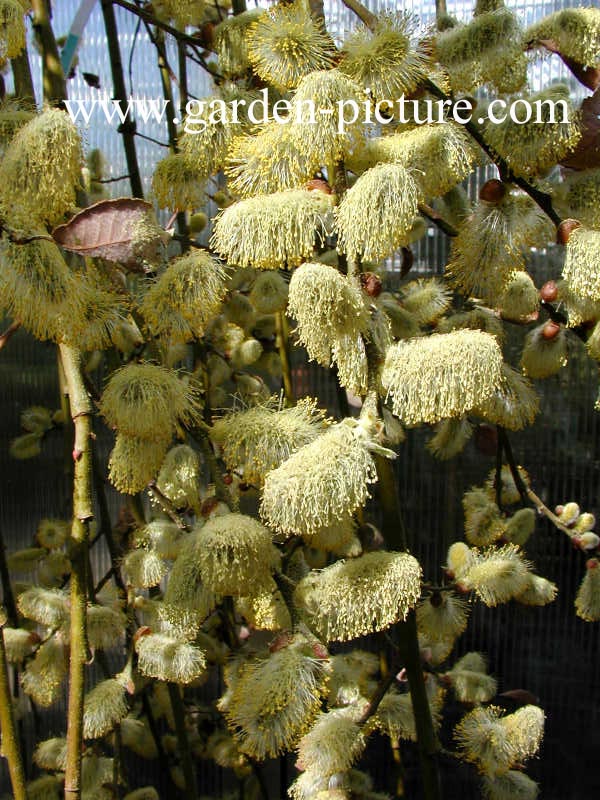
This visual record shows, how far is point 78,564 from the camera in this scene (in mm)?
565

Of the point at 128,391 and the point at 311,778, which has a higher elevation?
the point at 128,391

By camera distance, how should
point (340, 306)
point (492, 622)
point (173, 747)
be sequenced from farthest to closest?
point (492, 622) < point (173, 747) < point (340, 306)

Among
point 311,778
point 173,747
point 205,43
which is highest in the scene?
point 205,43

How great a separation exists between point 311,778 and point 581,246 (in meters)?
0.37

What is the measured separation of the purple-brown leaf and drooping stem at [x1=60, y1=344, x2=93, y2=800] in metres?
0.09

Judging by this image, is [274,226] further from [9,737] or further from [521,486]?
[521,486]

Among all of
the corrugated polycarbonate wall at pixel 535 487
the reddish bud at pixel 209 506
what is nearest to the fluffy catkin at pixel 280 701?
the reddish bud at pixel 209 506

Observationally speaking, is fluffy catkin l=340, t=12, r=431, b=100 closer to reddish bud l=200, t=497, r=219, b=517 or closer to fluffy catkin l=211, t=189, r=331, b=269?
fluffy catkin l=211, t=189, r=331, b=269

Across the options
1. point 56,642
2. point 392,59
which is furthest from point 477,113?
point 56,642

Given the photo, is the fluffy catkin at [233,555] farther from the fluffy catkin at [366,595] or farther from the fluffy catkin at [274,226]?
the fluffy catkin at [274,226]

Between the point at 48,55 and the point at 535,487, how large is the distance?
840mm

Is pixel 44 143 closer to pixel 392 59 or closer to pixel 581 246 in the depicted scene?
pixel 392 59

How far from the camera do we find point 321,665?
0.51 m

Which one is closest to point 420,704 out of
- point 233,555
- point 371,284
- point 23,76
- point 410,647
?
point 410,647
